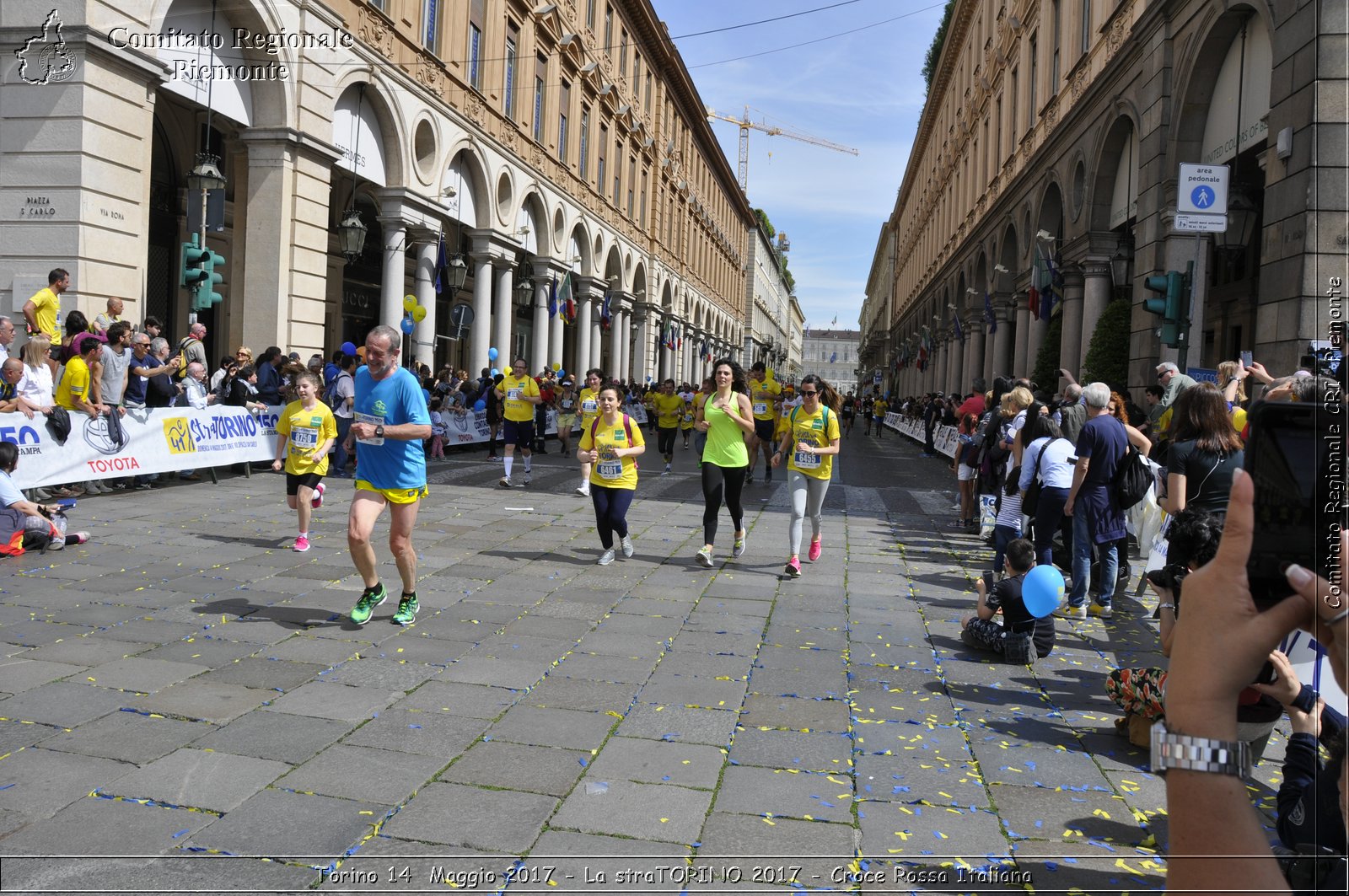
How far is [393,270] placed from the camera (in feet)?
71.4

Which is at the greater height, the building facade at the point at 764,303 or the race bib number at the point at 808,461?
the building facade at the point at 764,303

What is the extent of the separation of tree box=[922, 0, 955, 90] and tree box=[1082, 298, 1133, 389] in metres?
33.7

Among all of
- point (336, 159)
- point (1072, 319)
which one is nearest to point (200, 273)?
point (336, 159)

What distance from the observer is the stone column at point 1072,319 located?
21406 millimetres

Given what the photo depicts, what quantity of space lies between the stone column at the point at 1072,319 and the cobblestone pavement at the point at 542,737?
1471cm

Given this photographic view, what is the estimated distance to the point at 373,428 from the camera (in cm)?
604

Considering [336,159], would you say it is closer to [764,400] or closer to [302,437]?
[764,400]

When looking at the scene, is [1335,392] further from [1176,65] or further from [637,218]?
[637,218]

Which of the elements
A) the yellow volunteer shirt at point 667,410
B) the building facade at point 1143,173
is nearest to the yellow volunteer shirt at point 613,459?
the building facade at point 1143,173

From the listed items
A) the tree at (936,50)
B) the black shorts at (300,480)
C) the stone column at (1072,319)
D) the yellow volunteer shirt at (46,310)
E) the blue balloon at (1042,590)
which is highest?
the tree at (936,50)

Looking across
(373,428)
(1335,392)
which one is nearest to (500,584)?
(373,428)

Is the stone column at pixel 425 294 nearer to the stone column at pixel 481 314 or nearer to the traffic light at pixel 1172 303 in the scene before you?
the stone column at pixel 481 314

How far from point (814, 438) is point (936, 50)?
5248 centimetres

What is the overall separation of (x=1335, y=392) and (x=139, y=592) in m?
7.20
